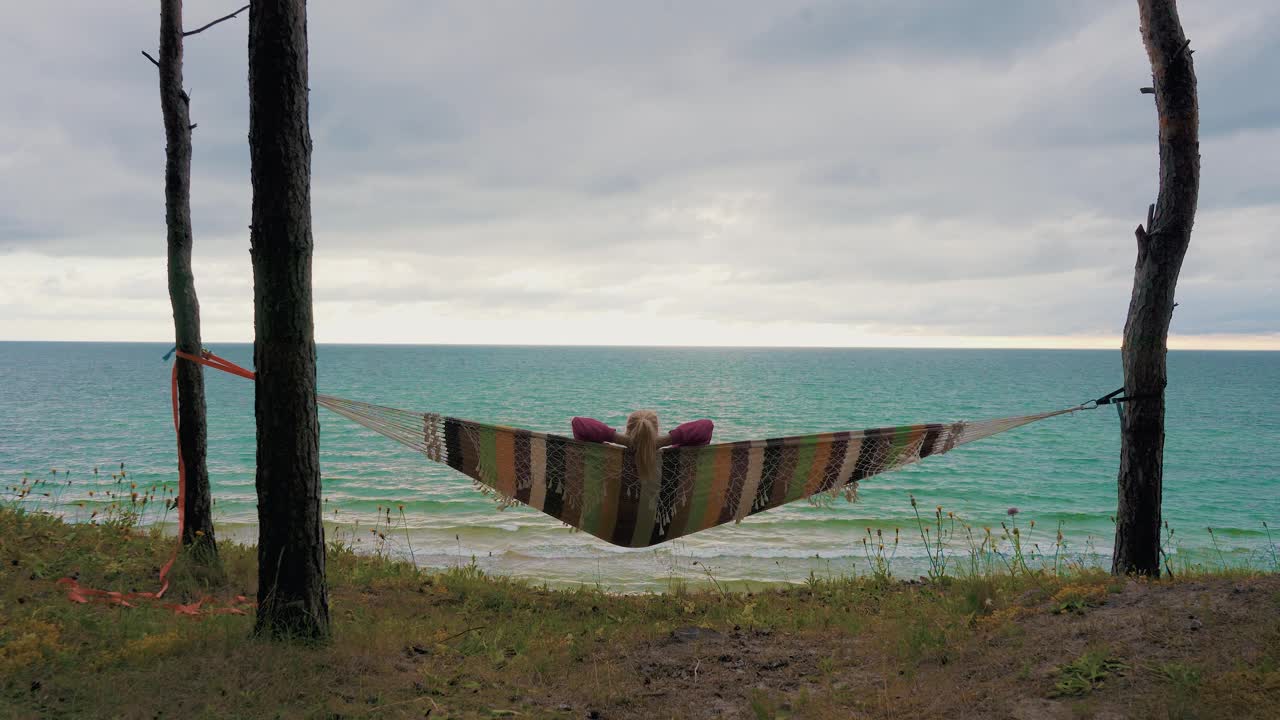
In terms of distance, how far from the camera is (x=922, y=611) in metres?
3.74

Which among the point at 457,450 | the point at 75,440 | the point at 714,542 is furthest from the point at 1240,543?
the point at 75,440

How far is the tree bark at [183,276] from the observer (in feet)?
13.4

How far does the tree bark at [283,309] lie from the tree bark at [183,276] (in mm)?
1401

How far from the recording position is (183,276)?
4156 mm

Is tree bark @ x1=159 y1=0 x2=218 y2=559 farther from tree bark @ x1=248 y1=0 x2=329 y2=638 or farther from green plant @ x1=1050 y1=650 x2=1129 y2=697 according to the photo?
green plant @ x1=1050 y1=650 x2=1129 y2=697

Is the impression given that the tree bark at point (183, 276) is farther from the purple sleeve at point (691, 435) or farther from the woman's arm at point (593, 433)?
the purple sleeve at point (691, 435)

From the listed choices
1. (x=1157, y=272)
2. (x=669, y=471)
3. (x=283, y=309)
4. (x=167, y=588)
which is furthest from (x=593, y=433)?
(x=1157, y=272)

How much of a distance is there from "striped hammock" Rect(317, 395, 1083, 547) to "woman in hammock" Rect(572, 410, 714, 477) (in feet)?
0.19

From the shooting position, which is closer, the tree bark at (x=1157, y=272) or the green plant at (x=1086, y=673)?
the green plant at (x=1086, y=673)

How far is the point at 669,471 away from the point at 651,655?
100 cm

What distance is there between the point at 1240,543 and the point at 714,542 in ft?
23.3

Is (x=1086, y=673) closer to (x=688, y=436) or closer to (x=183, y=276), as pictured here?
(x=688, y=436)

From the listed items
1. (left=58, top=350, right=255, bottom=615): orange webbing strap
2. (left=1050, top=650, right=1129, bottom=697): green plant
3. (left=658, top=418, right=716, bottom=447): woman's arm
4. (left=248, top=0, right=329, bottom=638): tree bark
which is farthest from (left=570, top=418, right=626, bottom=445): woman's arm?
(left=1050, top=650, right=1129, bottom=697): green plant

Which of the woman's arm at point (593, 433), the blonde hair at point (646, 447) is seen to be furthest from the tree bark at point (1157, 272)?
the woman's arm at point (593, 433)
